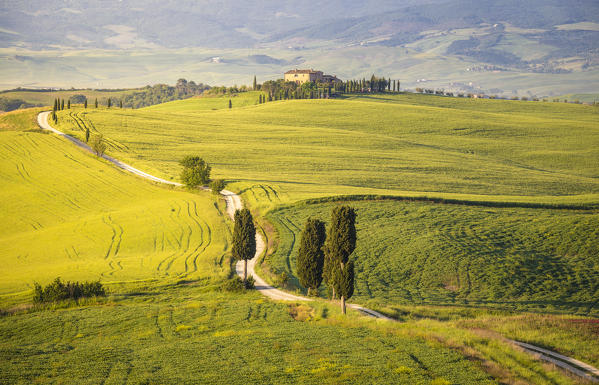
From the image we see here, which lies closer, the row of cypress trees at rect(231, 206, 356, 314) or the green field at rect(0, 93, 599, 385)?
the green field at rect(0, 93, 599, 385)

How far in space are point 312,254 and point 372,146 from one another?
8082 cm

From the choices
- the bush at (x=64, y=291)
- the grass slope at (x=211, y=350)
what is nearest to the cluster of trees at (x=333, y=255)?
the grass slope at (x=211, y=350)

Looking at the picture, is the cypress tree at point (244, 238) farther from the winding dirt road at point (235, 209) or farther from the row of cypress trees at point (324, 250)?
the winding dirt road at point (235, 209)

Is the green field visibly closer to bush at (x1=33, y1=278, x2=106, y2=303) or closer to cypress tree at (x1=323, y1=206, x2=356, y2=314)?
bush at (x1=33, y1=278, x2=106, y2=303)

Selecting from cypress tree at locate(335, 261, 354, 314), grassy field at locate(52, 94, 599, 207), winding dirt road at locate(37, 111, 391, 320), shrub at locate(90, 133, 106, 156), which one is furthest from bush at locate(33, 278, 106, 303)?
shrub at locate(90, 133, 106, 156)

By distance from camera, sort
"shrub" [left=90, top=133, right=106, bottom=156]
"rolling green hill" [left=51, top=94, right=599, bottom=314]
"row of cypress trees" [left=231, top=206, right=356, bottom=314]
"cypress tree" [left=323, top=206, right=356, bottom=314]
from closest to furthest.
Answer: "row of cypress trees" [left=231, top=206, right=356, bottom=314] < "cypress tree" [left=323, top=206, right=356, bottom=314] < "rolling green hill" [left=51, top=94, right=599, bottom=314] < "shrub" [left=90, top=133, right=106, bottom=156]

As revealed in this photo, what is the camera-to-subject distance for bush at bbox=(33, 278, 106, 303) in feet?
120

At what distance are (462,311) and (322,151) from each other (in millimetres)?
75679

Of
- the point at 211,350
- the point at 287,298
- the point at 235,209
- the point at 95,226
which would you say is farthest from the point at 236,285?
the point at 235,209

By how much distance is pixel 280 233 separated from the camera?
60344mm

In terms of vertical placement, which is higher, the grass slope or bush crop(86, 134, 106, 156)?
bush crop(86, 134, 106, 156)

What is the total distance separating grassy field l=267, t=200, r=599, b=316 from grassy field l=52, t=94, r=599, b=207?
11593mm

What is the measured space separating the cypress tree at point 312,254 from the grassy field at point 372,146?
34259 mm

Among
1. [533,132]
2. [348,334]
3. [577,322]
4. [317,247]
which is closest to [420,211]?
[317,247]
